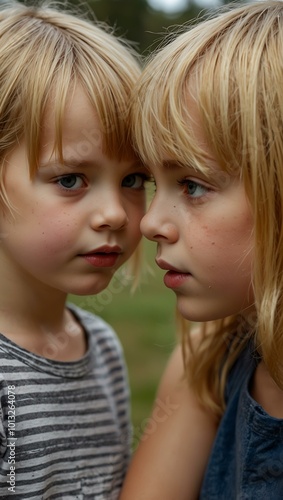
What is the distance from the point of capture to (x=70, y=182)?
1689 mm

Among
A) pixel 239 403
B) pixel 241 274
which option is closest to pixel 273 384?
pixel 239 403

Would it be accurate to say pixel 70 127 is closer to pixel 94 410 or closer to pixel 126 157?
pixel 126 157

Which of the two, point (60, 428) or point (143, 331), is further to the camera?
point (143, 331)

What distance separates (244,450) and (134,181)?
0.65 m

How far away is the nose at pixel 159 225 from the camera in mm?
1581

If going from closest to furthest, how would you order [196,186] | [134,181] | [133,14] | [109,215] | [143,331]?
[196,186] < [109,215] < [134,181] < [143,331] < [133,14]

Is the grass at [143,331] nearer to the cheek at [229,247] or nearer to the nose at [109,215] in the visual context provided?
the nose at [109,215]

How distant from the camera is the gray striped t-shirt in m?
1.62

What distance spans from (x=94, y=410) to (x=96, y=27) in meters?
0.95

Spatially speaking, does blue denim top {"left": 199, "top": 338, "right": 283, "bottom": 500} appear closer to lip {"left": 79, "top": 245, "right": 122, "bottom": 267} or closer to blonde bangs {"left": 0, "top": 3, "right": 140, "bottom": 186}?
lip {"left": 79, "top": 245, "right": 122, "bottom": 267}

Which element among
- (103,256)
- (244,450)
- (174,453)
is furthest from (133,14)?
(244,450)

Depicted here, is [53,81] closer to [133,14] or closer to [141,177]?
[141,177]

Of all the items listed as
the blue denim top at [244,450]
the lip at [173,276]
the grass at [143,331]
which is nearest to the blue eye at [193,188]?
the lip at [173,276]

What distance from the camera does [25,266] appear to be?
174 cm
